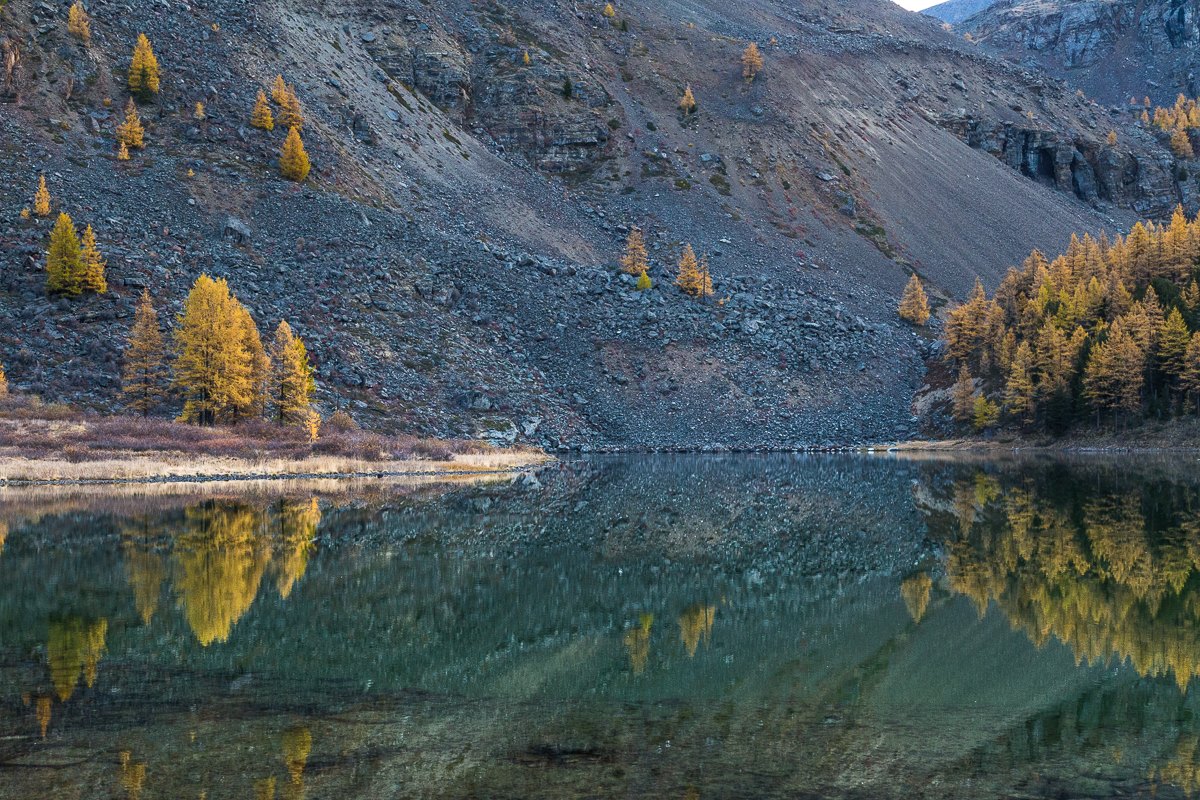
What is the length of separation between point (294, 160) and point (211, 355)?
3715 centimetres

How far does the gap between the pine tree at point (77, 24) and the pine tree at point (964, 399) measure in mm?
95699

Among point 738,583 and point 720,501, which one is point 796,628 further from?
point 720,501

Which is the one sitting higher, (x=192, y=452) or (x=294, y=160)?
(x=294, y=160)

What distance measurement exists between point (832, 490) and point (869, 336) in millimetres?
62494

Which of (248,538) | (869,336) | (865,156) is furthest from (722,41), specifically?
(248,538)

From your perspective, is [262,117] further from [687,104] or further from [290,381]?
[687,104]

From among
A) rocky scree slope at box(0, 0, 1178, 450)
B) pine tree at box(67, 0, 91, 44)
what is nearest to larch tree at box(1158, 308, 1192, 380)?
rocky scree slope at box(0, 0, 1178, 450)

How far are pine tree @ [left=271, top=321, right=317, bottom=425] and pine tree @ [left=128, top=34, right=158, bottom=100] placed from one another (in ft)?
147

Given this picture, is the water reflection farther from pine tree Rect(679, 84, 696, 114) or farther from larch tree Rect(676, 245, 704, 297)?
pine tree Rect(679, 84, 696, 114)

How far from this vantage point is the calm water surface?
10352mm

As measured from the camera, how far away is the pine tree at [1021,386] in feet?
294

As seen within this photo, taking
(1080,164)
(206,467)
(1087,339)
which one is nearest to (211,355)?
(206,467)

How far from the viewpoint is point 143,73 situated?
95.3 meters

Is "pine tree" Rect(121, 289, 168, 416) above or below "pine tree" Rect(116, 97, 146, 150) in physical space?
below
